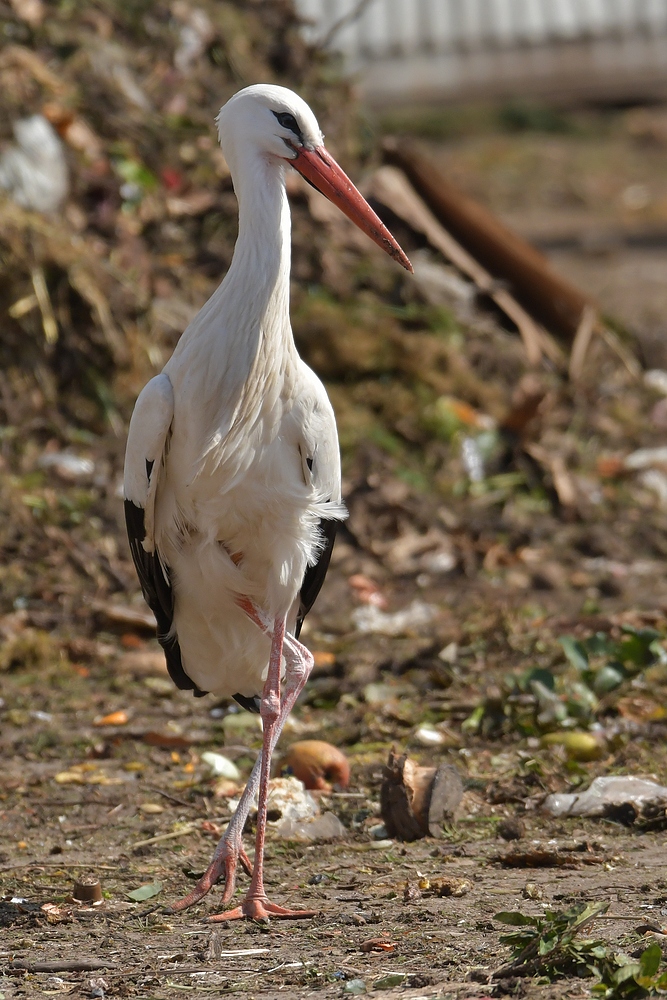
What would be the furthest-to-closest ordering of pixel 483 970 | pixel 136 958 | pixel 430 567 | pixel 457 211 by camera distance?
pixel 457 211 → pixel 430 567 → pixel 136 958 → pixel 483 970

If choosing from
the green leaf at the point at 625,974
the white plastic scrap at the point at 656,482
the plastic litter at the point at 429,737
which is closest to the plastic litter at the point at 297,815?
the plastic litter at the point at 429,737

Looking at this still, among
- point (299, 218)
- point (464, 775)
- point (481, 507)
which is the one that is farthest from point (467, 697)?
point (299, 218)

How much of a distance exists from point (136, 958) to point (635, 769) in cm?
191

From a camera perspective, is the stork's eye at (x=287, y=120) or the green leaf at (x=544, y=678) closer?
the stork's eye at (x=287, y=120)

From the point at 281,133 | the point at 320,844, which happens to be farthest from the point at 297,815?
the point at 281,133

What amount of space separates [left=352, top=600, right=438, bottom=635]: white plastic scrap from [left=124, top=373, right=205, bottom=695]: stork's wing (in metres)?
1.64

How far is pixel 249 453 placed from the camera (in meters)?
3.81

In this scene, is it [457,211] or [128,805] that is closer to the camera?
[128,805]

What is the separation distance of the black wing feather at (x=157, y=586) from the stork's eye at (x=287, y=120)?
4.08 feet

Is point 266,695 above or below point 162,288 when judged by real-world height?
below

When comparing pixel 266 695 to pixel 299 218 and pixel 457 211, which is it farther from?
pixel 457 211

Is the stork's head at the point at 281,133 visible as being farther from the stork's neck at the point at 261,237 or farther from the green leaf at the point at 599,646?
the green leaf at the point at 599,646

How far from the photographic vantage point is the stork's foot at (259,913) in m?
3.46

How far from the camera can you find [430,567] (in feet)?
21.8
